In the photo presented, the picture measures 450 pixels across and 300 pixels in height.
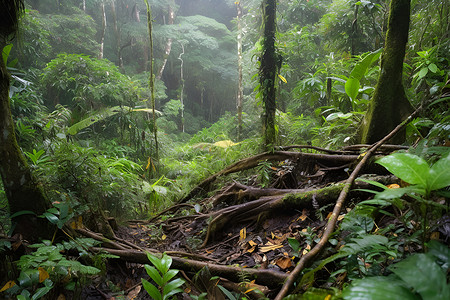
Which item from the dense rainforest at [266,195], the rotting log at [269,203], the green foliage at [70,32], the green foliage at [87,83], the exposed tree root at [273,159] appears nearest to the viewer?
the dense rainforest at [266,195]

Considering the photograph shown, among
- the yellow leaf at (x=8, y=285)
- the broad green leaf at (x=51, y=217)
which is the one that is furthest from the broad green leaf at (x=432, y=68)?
the yellow leaf at (x=8, y=285)

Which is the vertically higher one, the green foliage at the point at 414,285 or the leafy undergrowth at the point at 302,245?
the green foliage at the point at 414,285

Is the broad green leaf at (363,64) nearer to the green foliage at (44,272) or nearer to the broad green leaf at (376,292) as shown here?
the broad green leaf at (376,292)

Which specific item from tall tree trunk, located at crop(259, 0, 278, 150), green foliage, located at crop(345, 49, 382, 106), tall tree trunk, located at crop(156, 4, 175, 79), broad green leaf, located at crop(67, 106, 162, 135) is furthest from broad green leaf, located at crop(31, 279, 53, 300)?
tall tree trunk, located at crop(156, 4, 175, 79)

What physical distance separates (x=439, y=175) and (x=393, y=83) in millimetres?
2093

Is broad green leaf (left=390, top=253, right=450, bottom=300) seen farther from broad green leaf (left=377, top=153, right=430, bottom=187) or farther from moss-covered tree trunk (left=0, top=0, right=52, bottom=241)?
moss-covered tree trunk (left=0, top=0, right=52, bottom=241)

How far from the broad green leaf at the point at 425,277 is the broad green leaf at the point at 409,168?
9.9 inches

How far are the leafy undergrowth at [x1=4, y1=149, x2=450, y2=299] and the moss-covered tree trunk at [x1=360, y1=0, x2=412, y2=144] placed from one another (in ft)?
2.03

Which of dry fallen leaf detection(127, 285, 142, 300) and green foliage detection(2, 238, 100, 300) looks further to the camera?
dry fallen leaf detection(127, 285, 142, 300)

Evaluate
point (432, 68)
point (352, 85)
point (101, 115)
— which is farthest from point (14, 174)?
point (101, 115)

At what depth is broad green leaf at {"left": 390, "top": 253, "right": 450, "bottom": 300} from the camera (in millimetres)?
548

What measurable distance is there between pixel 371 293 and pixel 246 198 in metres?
2.29

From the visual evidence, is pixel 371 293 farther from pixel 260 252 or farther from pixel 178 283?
pixel 260 252

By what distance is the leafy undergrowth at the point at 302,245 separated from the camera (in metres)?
0.76
